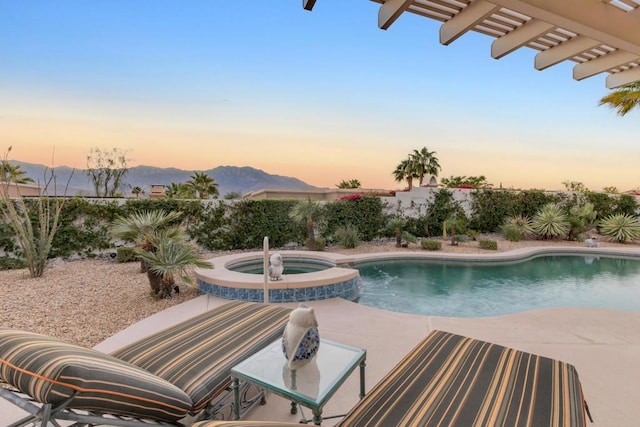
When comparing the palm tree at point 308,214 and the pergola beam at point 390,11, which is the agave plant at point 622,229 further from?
the pergola beam at point 390,11

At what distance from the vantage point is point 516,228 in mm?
12055

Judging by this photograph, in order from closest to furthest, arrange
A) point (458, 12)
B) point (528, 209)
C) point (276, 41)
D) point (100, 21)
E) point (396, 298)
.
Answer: point (458, 12) < point (396, 298) < point (100, 21) < point (276, 41) < point (528, 209)

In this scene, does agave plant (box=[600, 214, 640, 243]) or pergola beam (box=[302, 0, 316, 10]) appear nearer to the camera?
pergola beam (box=[302, 0, 316, 10])

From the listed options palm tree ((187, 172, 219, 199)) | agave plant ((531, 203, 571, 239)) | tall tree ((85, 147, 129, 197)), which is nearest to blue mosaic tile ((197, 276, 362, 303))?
agave plant ((531, 203, 571, 239))

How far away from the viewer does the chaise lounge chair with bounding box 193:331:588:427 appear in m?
1.54

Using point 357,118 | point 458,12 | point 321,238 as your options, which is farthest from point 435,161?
point 458,12

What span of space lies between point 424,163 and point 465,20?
23.9m

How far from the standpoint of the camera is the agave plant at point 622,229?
11820 mm

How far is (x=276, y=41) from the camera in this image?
9.85 metres

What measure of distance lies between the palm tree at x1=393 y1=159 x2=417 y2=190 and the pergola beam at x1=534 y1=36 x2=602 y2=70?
74.9 feet

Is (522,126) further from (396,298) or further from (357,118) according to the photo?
(396,298)

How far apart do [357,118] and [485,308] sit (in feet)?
34.6

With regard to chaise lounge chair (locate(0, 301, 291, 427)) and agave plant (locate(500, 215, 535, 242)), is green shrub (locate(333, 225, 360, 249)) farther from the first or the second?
chaise lounge chair (locate(0, 301, 291, 427))

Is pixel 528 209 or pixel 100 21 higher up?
pixel 100 21
